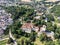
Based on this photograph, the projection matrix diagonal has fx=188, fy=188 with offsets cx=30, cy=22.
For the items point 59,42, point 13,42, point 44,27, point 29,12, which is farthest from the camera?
point 29,12

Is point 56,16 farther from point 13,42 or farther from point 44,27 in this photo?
point 13,42

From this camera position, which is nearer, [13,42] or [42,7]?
[13,42]

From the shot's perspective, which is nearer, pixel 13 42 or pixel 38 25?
pixel 13 42

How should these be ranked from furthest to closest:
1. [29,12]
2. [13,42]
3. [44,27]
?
1. [29,12]
2. [44,27]
3. [13,42]

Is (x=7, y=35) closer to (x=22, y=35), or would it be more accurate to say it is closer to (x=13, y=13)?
(x=22, y=35)

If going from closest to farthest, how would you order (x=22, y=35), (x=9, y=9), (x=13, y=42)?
(x=13, y=42) → (x=22, y=35) → (x=9, y=9)

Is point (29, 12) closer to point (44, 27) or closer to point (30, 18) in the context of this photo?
point (30, 18)

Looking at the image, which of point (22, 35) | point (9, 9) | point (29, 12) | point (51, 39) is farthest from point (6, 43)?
point (9, 9)

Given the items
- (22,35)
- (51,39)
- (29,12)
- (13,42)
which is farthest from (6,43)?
(29,12)

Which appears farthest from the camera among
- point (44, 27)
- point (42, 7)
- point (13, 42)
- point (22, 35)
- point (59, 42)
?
point (42, 7)
